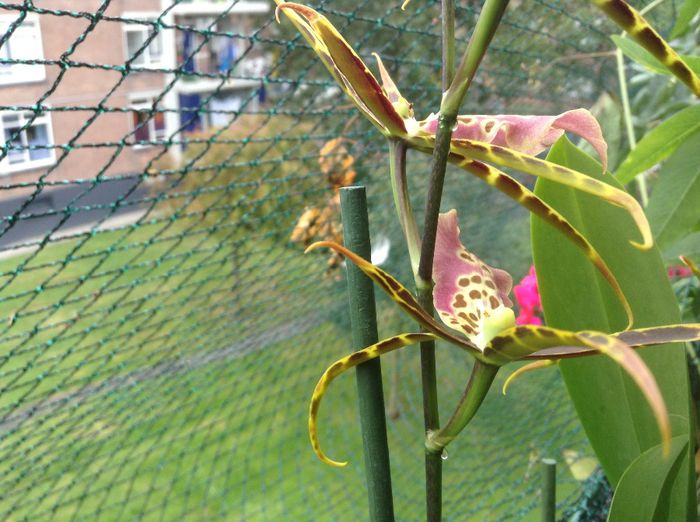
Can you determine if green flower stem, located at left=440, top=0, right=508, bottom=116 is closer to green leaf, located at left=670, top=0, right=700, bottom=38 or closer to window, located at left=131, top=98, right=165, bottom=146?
green leaf, located at left=670, top=0, right=700, bottom=38

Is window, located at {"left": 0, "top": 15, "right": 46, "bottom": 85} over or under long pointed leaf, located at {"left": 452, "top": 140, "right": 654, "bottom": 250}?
over

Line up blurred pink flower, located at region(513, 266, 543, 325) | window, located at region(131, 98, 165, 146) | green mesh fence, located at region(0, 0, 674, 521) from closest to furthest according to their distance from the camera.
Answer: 1. window, located at region(131, 98, 165, 146)
2. green mesh fence, located at region(0, 0, 674, 521)
3. blurred pink flower, located at region(513, 266, 543, 325)

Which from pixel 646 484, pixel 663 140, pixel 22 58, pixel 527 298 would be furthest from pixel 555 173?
pixel 527 298

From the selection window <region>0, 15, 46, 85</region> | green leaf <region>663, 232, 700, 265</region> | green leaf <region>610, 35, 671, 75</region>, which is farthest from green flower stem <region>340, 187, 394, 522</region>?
window <region>0, 15, 46, 85</region>

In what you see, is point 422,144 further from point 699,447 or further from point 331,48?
point 699,447

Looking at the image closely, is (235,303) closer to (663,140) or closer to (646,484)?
(663,140)

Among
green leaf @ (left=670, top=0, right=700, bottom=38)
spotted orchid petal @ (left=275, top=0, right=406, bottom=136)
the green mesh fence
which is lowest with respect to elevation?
the green mesh fence
